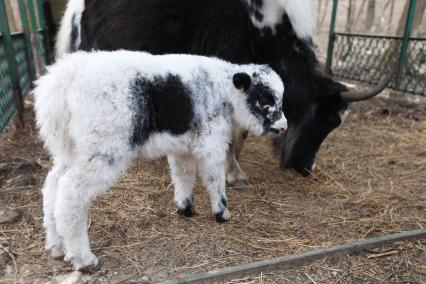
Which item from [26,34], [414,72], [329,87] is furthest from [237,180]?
[414,72]

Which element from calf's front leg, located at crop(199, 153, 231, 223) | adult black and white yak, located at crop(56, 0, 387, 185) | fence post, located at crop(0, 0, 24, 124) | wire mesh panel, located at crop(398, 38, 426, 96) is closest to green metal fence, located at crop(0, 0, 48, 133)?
fence post, located at crop(0, 0, 24, 124)

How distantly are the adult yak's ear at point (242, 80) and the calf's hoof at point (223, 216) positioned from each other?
85 cm

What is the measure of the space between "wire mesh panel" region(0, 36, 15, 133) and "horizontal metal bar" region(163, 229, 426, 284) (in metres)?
2.84

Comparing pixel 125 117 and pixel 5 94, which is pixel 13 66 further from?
pixel 125 117

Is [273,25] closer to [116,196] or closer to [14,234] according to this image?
[116,196]

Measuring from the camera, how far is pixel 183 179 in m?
2.70

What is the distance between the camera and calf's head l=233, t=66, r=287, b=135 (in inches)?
91.9

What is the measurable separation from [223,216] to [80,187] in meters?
1.04

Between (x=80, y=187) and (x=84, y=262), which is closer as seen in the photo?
(x=80, y=187)

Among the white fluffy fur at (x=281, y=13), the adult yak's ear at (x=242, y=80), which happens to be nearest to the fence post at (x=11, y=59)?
the white fluffy fur at (x=281, y=13)

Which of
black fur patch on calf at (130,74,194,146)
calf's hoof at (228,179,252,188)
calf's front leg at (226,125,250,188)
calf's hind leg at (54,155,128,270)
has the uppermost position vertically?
black fur patch on calf at (130,74,194,146)

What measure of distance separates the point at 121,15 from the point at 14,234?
1.75 meters

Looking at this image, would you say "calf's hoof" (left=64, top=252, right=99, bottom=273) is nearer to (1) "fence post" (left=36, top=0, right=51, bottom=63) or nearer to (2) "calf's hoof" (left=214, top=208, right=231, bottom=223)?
(2) "calf's hoof" (left=214, top=208, right=231, bottom=223)

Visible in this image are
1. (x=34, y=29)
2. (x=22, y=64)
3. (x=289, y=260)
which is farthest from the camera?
(x=34, y=29)
